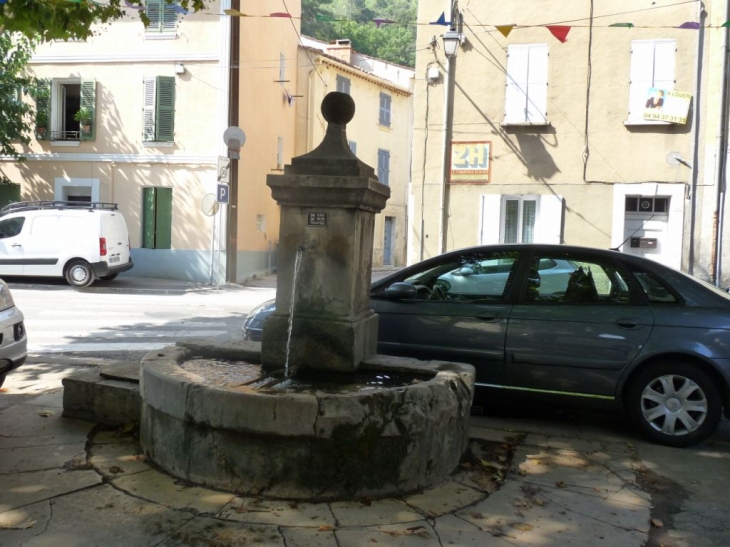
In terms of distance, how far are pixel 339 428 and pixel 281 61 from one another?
22737mm

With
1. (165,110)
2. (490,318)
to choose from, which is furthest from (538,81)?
(165,110)

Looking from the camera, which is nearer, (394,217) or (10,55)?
(10,55)

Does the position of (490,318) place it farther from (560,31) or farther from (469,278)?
(560,31)

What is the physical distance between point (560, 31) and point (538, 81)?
1.58 meters

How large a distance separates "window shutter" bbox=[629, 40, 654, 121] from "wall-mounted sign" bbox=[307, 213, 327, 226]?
35.9ft

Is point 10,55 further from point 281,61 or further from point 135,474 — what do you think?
point 135,474

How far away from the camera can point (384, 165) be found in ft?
110

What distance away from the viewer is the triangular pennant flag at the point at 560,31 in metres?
12.0

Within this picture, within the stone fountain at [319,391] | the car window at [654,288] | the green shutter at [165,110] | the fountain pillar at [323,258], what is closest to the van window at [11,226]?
the green shutter at [165,110]

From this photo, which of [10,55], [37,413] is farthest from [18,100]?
[37,413]

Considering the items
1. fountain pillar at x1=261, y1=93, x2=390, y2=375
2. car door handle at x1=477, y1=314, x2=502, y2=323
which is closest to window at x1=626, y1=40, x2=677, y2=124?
car door handle at x1=477, y1=314, x2=502, y2=323

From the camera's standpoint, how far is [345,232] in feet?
14.9

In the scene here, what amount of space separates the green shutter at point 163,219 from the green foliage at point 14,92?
4.12 m

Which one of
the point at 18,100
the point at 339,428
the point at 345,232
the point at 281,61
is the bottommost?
the point at 339,428
